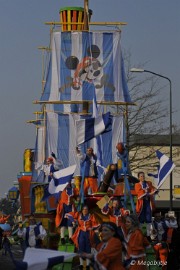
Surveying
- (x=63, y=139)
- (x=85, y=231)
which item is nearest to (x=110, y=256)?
(x=85, y=231)

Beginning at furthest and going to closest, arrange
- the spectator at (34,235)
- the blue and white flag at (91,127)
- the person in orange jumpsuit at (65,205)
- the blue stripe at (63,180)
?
the blue and white flag at (91,127) < the spectator at (34,235) < the blue stripe at (63,180) < the person in orange jumpsuit at (65,205)

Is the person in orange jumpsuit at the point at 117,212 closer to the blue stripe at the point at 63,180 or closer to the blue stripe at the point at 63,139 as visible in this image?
the blue stripe at the point at 63,180

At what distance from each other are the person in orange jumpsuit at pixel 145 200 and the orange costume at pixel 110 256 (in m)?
9.85

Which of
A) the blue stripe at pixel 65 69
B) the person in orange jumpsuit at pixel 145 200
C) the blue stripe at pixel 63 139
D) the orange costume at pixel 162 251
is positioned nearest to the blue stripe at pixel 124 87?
the blue stripe at pixel 65 69

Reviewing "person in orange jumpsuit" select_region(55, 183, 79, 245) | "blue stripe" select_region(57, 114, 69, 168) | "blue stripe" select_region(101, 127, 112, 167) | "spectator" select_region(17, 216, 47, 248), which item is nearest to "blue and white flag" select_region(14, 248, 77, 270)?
"person in orange jumpsuit" select_region(55, 183, 79, 245)

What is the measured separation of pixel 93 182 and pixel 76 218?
217 cm

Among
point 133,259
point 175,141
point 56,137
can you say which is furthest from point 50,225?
point 175,141

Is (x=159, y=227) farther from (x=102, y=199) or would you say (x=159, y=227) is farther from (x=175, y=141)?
(x=175, y=141)

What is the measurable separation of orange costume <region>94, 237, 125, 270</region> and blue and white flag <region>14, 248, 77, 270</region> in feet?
3.89

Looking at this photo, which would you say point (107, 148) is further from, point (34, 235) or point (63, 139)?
point (34, 235)

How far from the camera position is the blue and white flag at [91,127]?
2386 centimetres

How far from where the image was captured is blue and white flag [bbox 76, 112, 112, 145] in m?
23.9

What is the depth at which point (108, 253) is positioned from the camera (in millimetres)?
11578

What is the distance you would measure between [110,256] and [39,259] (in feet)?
5.46
